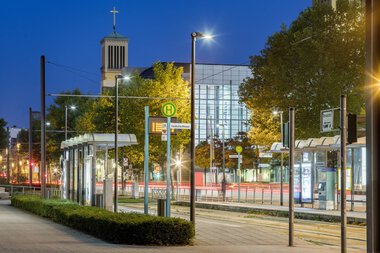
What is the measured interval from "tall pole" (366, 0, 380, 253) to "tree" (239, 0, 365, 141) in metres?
37.2

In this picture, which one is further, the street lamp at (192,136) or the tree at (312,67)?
the tree at (312,67)

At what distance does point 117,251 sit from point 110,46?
181 meters

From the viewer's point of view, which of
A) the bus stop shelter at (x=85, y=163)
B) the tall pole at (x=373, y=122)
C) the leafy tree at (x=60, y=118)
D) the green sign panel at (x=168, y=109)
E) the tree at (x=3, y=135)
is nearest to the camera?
the tall pole at (x=373, y=122)

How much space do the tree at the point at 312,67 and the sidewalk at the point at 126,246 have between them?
2201 centimetres

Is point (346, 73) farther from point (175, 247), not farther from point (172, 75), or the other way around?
point (175, 247)

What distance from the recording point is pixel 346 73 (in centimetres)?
4678

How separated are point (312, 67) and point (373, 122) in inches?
1671

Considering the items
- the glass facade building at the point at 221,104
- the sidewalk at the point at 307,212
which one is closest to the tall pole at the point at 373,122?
the sidewalk at the point at 307,212

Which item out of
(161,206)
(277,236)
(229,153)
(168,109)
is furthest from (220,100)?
(277,236)

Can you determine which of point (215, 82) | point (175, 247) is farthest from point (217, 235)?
point (215, 82)

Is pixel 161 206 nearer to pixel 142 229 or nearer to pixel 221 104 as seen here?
pixel 142 229

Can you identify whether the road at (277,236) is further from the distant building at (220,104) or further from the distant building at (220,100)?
the distant building at (220,104)

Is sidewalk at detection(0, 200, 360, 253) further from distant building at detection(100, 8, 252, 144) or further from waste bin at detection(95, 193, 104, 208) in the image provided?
distant building at detection(100, 8, 252, 144)

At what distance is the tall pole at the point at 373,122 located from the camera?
6473 millimetres
